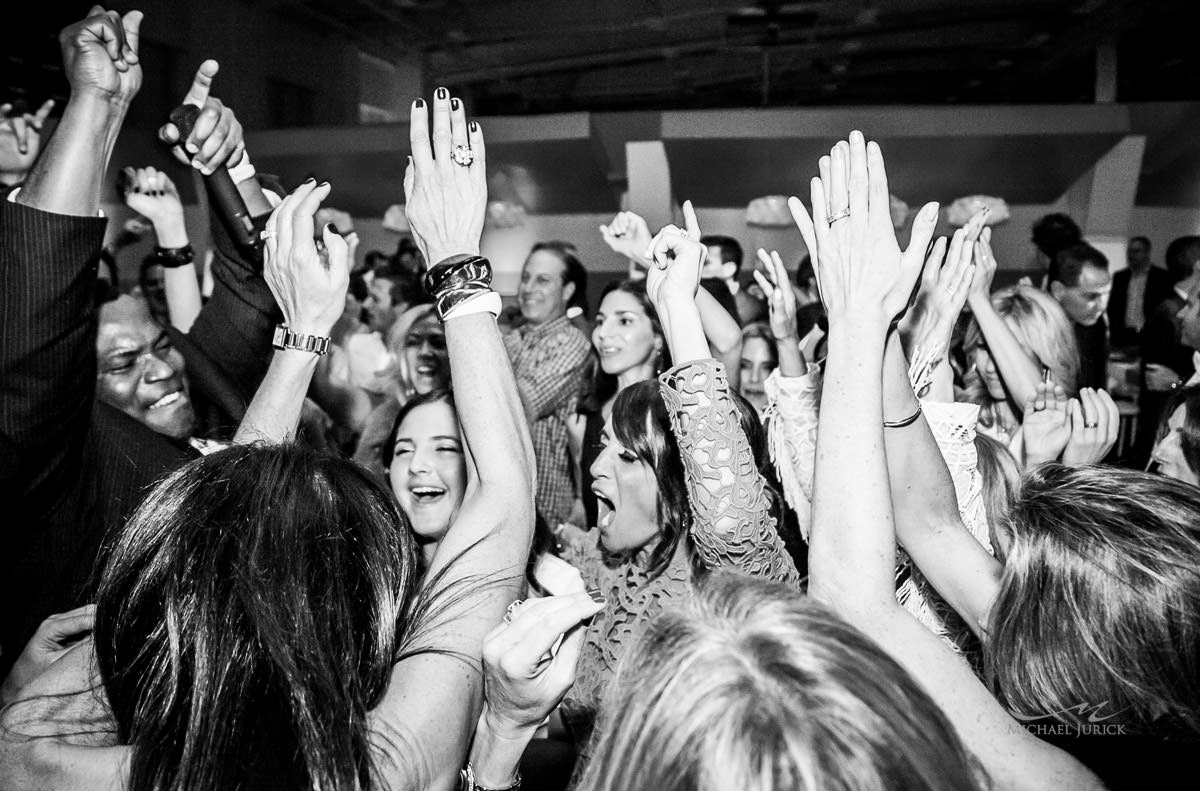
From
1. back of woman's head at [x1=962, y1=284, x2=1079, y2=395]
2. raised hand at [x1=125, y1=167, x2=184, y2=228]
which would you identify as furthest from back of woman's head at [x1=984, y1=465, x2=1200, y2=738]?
raised hand at [x1=125, y1=167, x2=184, y2=228]

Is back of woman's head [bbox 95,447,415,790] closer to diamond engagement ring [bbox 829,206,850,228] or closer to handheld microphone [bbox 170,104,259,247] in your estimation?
diamond engagement ring [bbox 829,206,850,228]

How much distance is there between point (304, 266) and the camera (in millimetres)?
1359

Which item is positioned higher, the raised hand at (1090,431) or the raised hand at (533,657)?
the raised hand at (1090,431)

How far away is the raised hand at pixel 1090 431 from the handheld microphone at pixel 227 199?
5.65ft

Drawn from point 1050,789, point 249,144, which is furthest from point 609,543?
point 249,144

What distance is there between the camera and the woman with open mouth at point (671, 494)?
4.40ft

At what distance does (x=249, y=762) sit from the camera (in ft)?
2.70

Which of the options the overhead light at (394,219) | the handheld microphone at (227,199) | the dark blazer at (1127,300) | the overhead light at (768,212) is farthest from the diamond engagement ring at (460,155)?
the overhead light at (394,219)

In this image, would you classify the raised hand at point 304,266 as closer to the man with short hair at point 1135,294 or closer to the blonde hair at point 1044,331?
the blonde hair at point 1044,331

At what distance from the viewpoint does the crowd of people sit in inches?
29.0

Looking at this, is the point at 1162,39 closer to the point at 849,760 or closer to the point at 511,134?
the point at 511,134

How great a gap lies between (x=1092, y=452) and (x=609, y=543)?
1037mm

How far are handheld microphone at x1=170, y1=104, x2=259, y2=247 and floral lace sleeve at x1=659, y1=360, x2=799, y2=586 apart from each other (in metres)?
0.95

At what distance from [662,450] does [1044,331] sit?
55.8 inches
